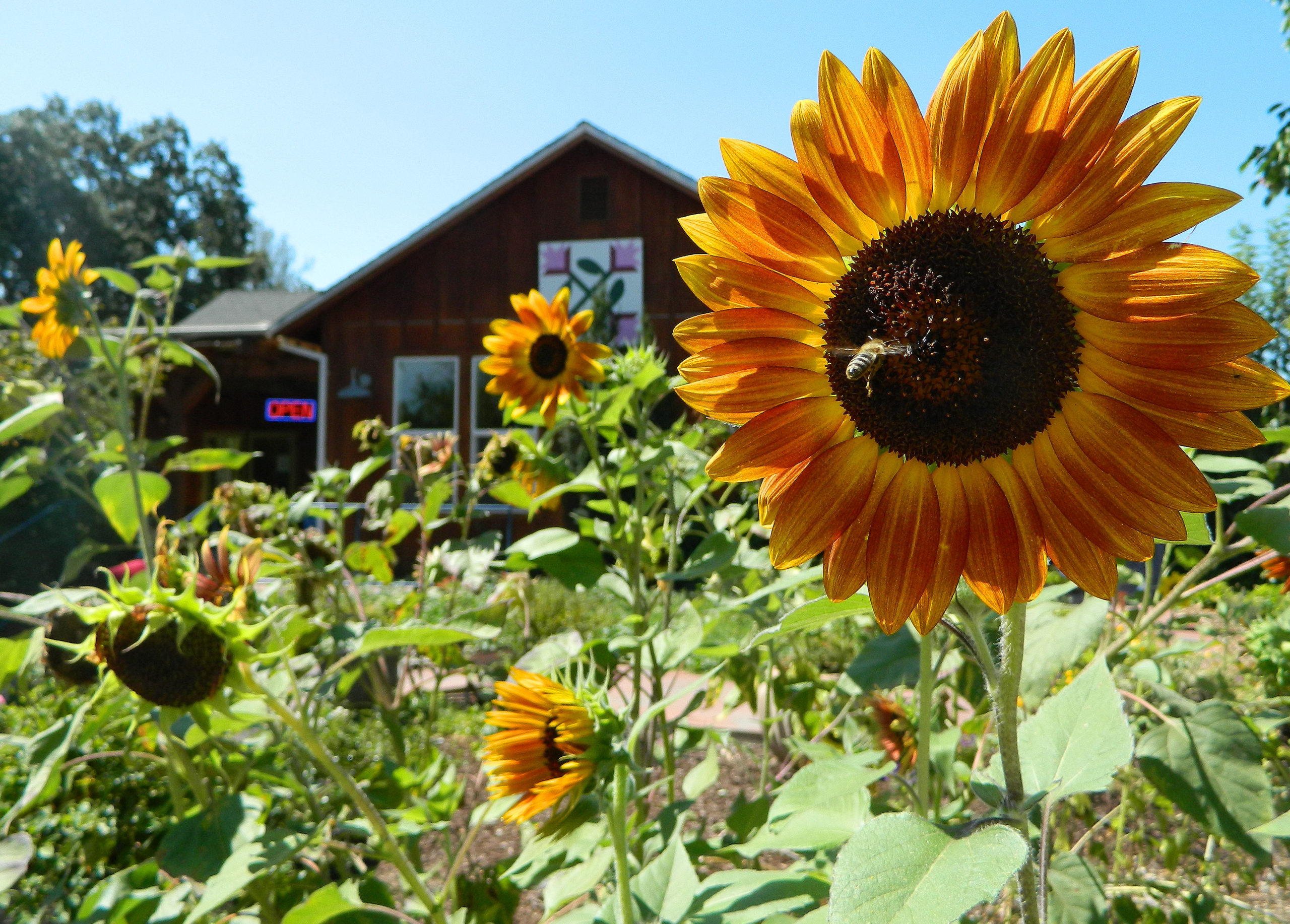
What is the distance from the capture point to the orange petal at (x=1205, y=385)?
0.52 meters

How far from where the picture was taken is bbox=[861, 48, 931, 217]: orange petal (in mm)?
581

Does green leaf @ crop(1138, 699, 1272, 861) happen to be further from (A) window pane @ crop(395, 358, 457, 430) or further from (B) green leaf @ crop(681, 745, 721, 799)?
(A) window pane @ crop(395, 358, 457, 430)

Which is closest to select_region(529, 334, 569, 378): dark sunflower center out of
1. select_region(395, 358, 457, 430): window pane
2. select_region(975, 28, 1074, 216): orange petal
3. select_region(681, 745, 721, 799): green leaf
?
select_region(681, 745, 721, 799): green leaf

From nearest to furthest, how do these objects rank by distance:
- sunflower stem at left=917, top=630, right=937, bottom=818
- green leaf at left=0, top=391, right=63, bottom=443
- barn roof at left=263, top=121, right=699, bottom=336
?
sunflower stem at left=917, top=630, right=937, bottom=818
green leaf at left=0, top=391, right=63, bottom=443
barn roof at left=263, top=121, right=699, bottom=336

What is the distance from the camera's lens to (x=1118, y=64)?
0.54 metres

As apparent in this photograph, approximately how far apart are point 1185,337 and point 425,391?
1148cm

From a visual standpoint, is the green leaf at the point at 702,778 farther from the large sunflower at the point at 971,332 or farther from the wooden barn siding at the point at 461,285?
the wooden barn siding at the point at 461,285

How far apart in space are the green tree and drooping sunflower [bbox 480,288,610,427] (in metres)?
33.0

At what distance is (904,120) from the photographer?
1.94ft

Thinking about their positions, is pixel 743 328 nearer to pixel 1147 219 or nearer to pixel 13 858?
pixel 1147 219

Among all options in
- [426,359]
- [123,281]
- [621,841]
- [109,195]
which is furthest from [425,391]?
[109,195]

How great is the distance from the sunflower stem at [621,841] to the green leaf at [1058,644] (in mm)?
424

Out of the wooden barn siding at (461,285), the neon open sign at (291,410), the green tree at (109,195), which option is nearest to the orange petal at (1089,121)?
the wooden barn siding at (461,285)

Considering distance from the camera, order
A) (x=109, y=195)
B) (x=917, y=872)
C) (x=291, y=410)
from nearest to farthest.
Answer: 1. (x=917, y=872)
2. (x=291, y=410)
3. (x=109, y=195)
